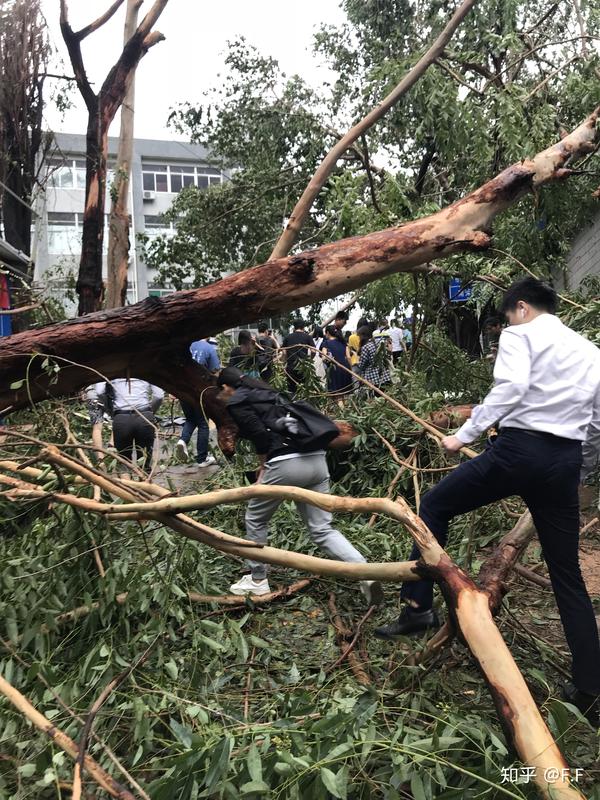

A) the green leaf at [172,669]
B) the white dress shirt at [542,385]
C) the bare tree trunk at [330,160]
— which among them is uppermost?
the bare tree trunk at [330,160]

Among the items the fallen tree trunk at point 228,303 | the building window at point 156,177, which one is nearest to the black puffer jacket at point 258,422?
the fallen tree trunk at point 228,303

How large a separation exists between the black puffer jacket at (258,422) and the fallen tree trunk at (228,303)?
Result: 530 millimetres

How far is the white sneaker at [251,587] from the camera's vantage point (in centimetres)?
396

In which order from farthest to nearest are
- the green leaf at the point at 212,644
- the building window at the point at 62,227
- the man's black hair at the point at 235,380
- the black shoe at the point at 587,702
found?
the building window at the point at 62,227 < the man's black hair at the point at 235,380 < the green leaf at the point at 212,644 < the black shoe at the point at 587,702

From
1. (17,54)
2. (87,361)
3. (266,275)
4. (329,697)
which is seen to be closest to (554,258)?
(266,275)

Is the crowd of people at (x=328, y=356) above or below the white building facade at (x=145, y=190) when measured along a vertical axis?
below

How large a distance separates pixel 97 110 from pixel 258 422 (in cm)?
716

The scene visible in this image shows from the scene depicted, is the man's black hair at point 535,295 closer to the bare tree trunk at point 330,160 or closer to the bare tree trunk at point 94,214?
the bare tree trunk at point 330,160

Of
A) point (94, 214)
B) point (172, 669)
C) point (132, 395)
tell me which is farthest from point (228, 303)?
point (94, 214)

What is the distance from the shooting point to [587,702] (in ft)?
8.75

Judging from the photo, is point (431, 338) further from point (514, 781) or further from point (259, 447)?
point (514, 781)

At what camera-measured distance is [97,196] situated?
9.38 meters

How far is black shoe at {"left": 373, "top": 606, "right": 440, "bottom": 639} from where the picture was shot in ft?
9.66

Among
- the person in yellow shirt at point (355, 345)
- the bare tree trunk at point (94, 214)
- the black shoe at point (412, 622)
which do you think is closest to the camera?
the black shoe at point (412, 622)
